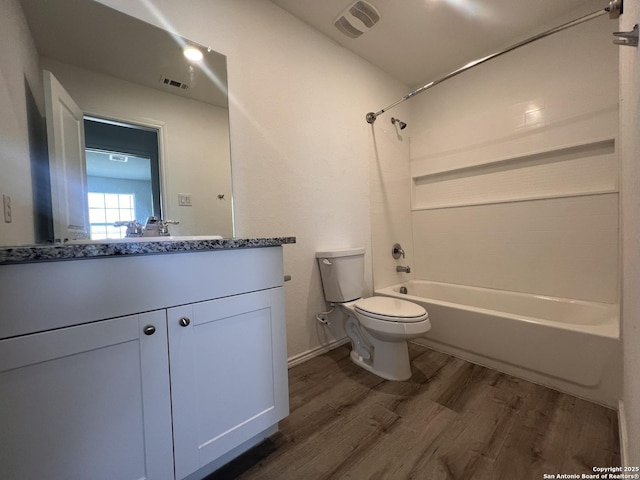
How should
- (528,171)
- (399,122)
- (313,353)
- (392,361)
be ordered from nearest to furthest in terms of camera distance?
(392,361) < (313,353) < (528,171) < (399,122)

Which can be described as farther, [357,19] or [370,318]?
[357,19]

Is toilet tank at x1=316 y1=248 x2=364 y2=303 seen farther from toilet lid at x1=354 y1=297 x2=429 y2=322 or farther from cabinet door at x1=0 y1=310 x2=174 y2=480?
cabinet door at x1=0 y1=310 x2=174 y2=480

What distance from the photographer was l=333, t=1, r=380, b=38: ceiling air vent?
1.67m

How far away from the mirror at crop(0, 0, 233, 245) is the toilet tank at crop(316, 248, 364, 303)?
73 centimetres

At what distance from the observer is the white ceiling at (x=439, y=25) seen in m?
1.68

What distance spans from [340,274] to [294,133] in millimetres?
1050

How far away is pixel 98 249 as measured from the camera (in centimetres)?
65

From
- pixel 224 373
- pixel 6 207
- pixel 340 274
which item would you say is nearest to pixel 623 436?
pixel 340 274

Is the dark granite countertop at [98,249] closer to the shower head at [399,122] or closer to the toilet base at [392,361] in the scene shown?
the toilet base at [392,361]

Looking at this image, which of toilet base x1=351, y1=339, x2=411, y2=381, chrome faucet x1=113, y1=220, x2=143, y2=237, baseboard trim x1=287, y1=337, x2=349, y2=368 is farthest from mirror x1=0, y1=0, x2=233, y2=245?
toilet base x1=351, y1=339, x2=411, y2=381

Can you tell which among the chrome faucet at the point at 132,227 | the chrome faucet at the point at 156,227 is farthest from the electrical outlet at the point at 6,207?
the chrome faucet at the point at 156,227

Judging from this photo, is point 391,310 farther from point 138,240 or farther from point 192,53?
point 192,53

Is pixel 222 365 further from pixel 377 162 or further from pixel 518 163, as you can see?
pixel 518 163

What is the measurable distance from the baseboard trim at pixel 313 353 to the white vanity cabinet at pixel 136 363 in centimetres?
72
